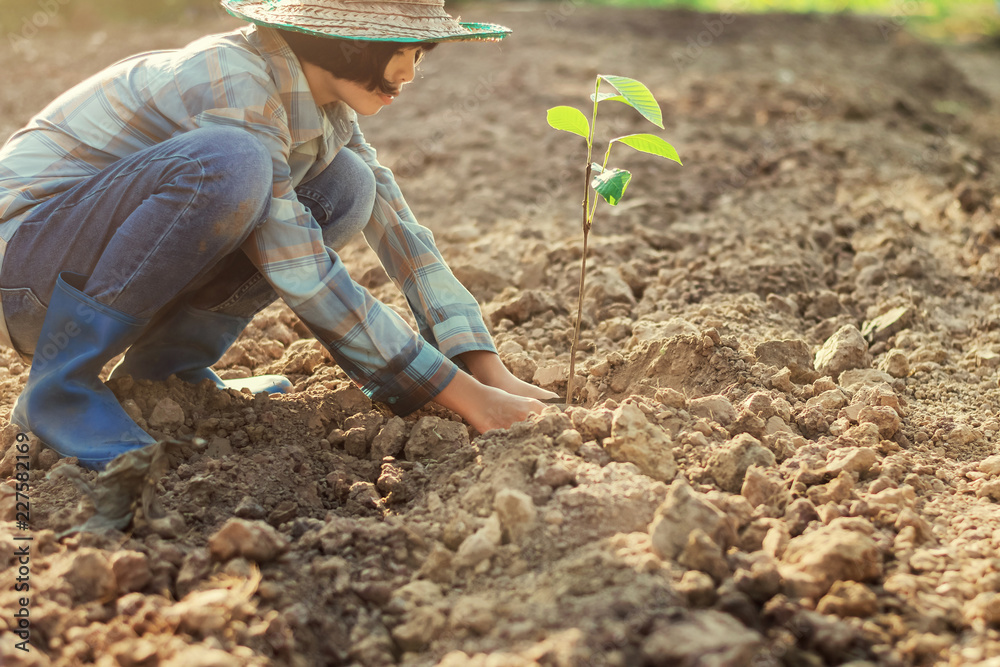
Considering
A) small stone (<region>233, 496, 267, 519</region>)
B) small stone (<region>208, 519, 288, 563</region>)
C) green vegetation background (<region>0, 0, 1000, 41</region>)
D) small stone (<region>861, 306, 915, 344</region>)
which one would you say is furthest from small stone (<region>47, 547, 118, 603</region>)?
green vegetation background (<region>0, 0, 1000, 41</region>)

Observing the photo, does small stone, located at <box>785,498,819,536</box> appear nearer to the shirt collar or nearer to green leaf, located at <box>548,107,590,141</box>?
green leaf, located at <box>548,107,590,141</box>

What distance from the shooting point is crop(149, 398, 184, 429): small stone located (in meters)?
1.71

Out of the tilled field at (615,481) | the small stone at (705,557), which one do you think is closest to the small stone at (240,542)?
the tilled field at (615,481)

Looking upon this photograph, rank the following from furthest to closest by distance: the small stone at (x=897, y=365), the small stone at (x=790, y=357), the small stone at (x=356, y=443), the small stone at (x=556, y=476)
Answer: the small stone at (x=897, y=365) < the small stone at (x=790, y=357) < the small stone at (x=356, y=443) < the small stone at (x=556, y=476)

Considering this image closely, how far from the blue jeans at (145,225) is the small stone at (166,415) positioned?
0.78ft

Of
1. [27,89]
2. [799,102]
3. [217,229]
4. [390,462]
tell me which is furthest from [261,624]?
[27,89]

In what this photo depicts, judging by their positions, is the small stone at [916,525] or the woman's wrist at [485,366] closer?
the small stone at [916,525]

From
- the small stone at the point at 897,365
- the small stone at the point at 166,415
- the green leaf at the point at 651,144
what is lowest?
the small stone at the point at 166,415

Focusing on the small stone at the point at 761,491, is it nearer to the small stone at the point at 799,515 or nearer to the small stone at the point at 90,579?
the small stone at the point at 799,515

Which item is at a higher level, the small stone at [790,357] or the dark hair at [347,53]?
the dark hair at [347,53]

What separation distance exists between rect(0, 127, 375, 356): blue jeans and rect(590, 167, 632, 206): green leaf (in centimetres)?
60

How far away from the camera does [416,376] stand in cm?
163

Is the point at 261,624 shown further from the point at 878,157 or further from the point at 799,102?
the point at 799,102

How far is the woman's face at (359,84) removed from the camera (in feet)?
5.25
